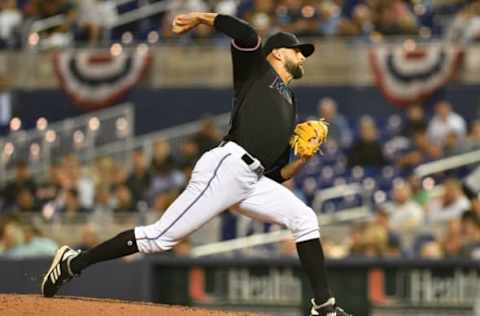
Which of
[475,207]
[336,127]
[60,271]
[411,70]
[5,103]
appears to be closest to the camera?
[60,271]

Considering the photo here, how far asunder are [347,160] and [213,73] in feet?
10.6

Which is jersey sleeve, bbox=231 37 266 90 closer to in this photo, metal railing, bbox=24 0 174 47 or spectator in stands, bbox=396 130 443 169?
spectator in stands, bbox=396 130 443 169

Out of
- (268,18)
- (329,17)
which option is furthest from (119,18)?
(329,17)

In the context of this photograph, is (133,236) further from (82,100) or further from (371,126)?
(82,100)

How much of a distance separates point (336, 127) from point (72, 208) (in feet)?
10.2

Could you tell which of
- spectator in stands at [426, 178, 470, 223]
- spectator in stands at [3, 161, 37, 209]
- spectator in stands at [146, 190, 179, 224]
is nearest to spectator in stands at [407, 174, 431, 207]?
spectator in stands at [426, 178, 470, 223]

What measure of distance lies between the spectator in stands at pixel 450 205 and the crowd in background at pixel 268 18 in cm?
397

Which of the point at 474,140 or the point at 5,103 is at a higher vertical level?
the point at 5,103

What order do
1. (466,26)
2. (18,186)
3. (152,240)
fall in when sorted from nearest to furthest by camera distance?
(152,240)
(18,186)
(466,26)

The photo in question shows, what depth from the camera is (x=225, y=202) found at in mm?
7266

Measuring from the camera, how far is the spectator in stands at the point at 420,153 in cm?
1441

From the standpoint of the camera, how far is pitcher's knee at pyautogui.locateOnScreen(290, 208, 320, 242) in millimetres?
7344

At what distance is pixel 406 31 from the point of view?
661 inches

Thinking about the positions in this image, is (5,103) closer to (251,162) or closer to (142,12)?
(142,12)
